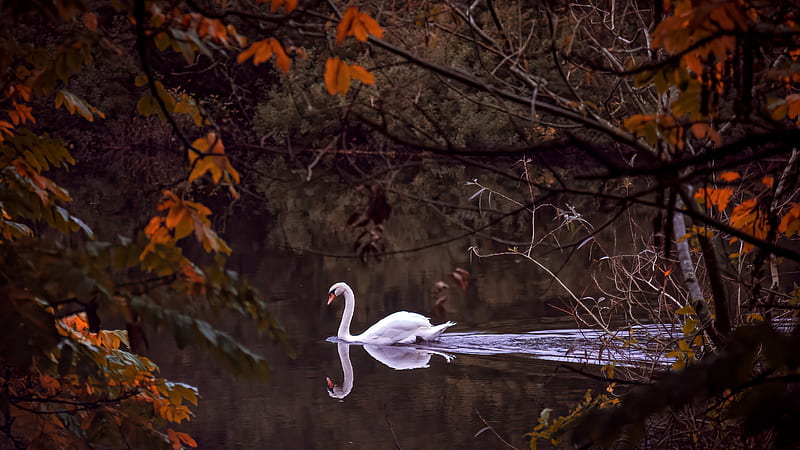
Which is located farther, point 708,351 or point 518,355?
point 518,355

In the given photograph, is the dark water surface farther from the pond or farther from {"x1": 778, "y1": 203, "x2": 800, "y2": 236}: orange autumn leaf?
{"x1": 778, "y1": 203, "x2": 800, "y2": 236}: orange autumn leaf

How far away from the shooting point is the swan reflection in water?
920 cm

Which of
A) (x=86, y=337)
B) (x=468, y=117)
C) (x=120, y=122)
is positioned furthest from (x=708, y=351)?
(x=120, y=122)

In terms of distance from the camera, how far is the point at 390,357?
33.7 ft

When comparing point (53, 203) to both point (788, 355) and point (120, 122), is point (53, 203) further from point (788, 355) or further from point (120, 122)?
point (120, 122)

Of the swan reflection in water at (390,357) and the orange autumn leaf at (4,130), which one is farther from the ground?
the orange autumn leaf at (4,130)

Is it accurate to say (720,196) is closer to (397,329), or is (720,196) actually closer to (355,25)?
(355,25)

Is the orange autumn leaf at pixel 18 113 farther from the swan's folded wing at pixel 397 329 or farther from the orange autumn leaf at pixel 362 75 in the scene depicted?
the swan's folded wing at pixel 397 329

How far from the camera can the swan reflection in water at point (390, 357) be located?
920 cm

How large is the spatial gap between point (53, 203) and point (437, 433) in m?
4.42

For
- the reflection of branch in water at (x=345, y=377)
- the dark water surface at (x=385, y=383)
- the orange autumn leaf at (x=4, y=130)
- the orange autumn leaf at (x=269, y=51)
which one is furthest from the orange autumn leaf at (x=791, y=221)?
the reflection of branch in water at (x=345, y=377)

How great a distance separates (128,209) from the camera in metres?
21.2

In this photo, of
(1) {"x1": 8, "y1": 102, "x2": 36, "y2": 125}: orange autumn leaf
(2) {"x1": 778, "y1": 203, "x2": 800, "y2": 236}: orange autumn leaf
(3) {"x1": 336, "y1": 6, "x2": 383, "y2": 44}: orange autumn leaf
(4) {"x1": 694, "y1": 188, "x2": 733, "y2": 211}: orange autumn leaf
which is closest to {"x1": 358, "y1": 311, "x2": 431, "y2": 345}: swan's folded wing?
(1) {"x1": 8, "y1": 102, "x2": 36, "y2": 125}: orange autumn leaf

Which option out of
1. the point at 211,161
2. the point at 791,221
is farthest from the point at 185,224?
the point at 791,221
